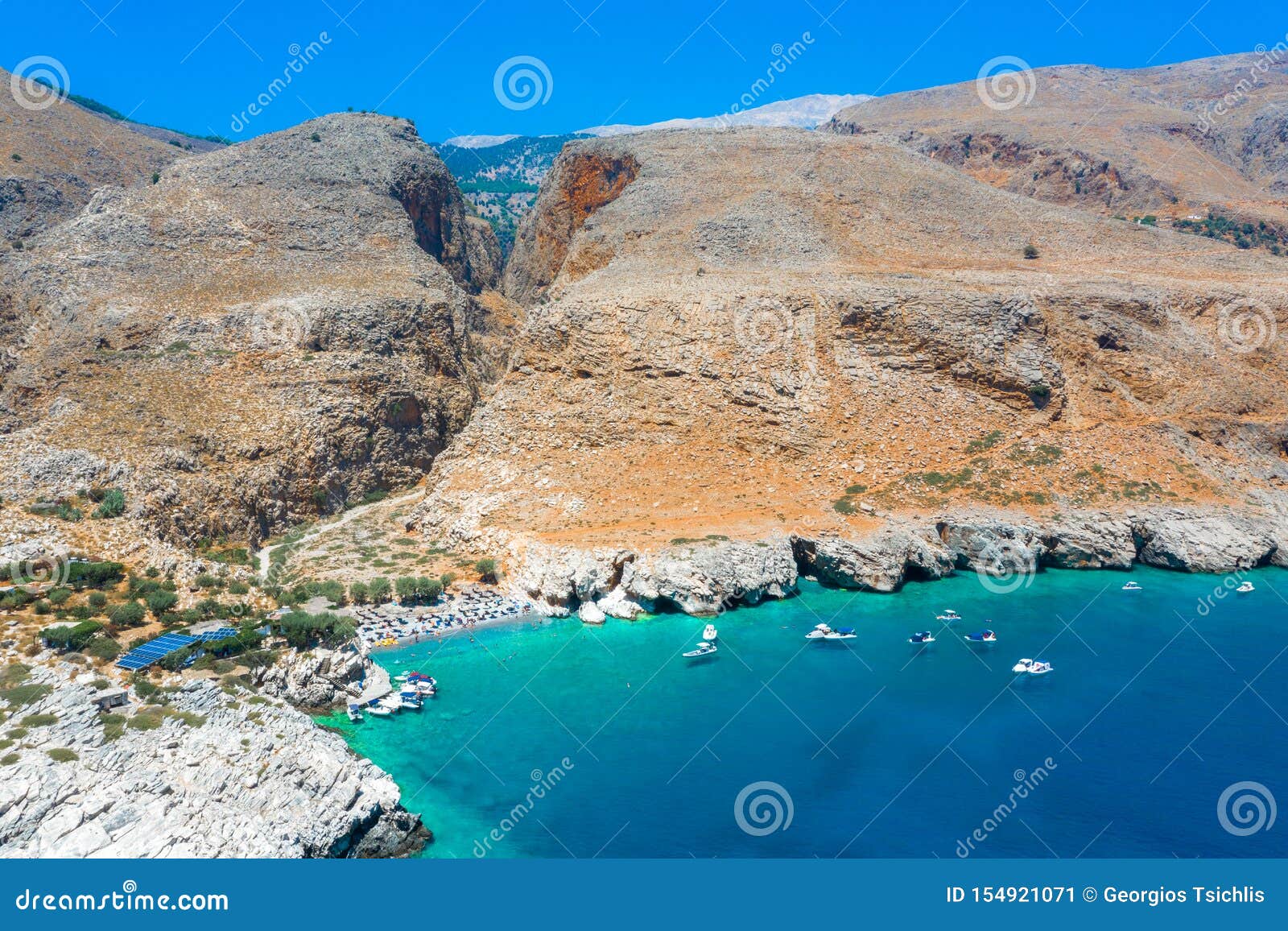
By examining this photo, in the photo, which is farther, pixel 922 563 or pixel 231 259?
pixel 231 259

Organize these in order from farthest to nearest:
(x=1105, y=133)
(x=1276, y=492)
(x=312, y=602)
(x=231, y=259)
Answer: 1. (x=1105, y=133)
2. (x=231, y=259)
3. (x=1276, y=492)
4. (x=312, y=602)

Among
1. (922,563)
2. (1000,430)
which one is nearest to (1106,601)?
(922,563)

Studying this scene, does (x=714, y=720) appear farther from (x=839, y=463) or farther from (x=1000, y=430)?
(x=1000, y=430)

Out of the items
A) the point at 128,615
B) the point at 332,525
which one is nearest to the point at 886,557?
the point at 332,525

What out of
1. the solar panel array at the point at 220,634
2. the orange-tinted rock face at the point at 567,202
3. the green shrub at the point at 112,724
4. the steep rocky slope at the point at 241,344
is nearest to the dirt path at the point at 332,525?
the steep rocky slope at the point at 241,344

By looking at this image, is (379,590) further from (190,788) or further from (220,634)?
(190,788)

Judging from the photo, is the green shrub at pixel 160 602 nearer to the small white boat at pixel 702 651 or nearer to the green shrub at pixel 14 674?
the green shrub at pixel 14 674
